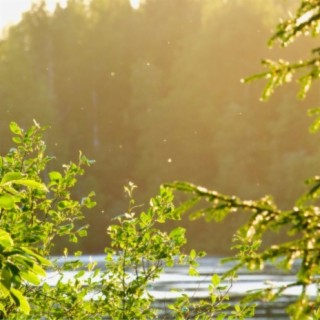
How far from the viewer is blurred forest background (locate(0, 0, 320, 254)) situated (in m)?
53.0

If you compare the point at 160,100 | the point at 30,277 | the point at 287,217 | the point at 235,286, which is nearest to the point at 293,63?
the point at 287,217

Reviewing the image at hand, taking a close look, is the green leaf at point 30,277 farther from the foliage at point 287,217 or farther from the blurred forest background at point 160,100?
the blurred forest background at point 160,100

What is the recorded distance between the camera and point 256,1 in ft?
191

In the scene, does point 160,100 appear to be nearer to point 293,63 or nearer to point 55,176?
point 55,176

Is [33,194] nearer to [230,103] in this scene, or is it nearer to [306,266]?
[306,266]

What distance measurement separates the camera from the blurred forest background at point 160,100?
5300cm

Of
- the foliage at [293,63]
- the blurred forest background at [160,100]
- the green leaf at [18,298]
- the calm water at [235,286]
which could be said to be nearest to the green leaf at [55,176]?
the green leaf at [18,298]

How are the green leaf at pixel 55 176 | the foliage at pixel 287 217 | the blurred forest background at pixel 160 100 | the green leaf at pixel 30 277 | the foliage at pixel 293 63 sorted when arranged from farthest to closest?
the blurred forest background at pixel 160 100 → the green leaf at pixel 55 176 → the green leaf at pixel 30 277 → the foliage at pixel 293 63 → the foliage at pixel 287 217

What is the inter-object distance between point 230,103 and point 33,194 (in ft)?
172

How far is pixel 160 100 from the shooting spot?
2429 inches

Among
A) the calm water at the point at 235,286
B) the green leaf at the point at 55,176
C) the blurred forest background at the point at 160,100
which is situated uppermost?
the blurred forest background at the point at 160,100

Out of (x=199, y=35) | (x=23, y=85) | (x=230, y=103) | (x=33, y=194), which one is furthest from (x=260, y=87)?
(x=33, y=194)

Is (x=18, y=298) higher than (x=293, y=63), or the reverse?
(x=293, y=63)

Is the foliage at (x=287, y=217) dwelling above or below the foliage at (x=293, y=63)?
below
